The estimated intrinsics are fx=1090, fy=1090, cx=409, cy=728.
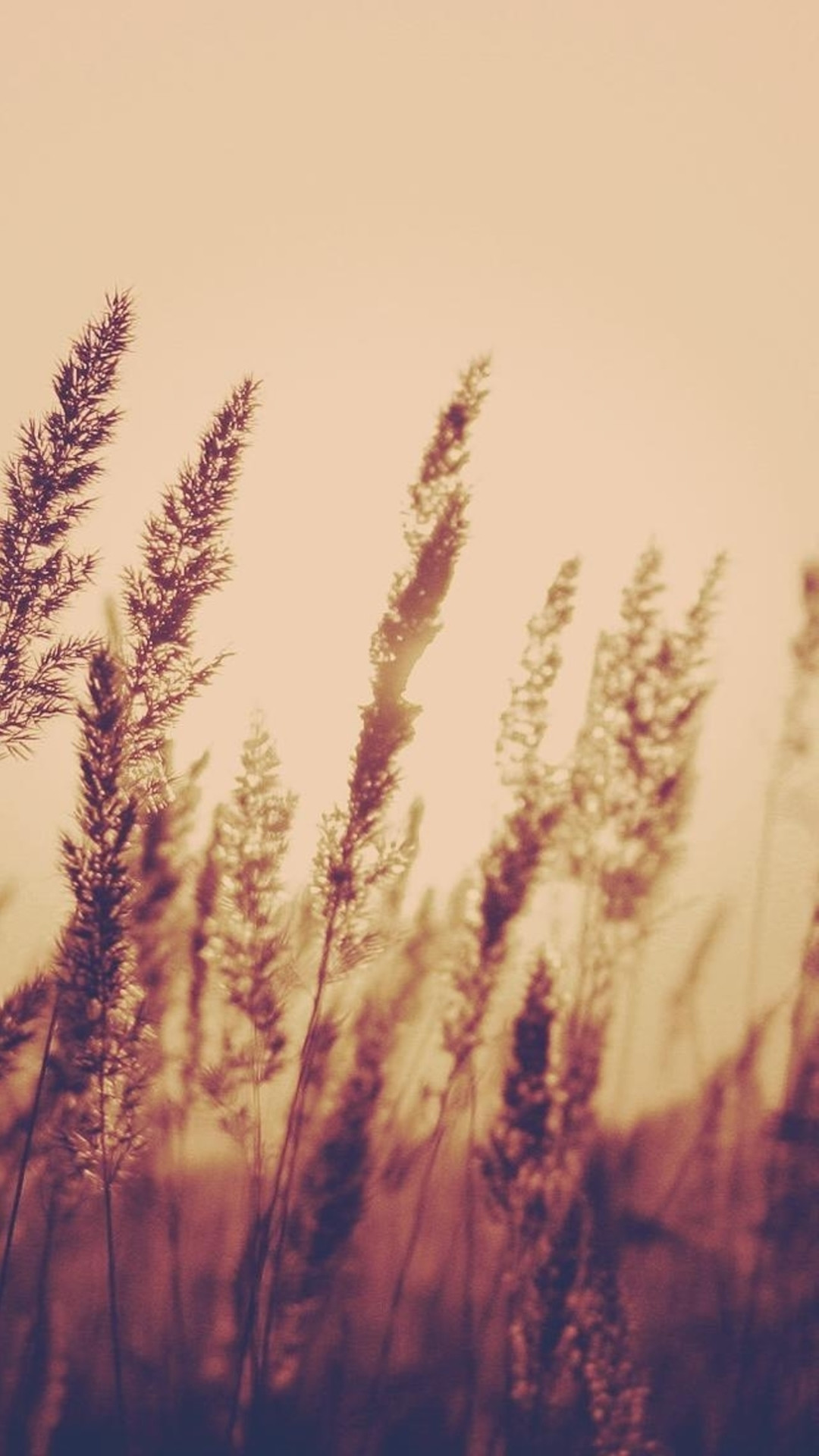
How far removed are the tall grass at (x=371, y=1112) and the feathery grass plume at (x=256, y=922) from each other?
1 cm

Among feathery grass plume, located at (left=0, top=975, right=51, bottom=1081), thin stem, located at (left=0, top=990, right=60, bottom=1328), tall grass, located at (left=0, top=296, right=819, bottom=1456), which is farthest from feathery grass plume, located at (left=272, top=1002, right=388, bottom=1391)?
feathery grass plume, located at (left=0, top=975, right=51, bottom=1081)

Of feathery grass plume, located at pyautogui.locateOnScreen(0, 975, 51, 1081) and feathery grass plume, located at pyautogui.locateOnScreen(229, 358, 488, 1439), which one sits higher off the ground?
feathery grass plume, located at pyautogui.locateOnScreen(229, 358, 488, 1439)

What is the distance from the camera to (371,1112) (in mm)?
3670

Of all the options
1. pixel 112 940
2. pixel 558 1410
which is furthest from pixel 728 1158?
pixel 112 940

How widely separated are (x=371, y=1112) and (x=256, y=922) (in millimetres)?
1049

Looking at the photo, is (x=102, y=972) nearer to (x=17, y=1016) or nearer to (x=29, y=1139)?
(x=17, y=1016)

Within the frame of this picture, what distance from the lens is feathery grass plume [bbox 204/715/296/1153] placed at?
9.70 ft

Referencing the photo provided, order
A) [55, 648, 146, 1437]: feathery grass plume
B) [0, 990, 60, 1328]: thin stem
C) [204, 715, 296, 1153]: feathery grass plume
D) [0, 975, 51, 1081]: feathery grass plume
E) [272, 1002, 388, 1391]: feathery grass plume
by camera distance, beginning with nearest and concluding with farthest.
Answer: [55, 648, 146, 1437]: feathery grass plume < [0, 975, 51, 1081]: feathery grass plume < [0, 990, 60, 1328]: thin stem < [204, 715, 296, 1153]: feathery grass plume < [272, 1002, 388, 1391]: feathery grass plume

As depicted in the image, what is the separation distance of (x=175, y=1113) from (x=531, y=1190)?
1283 mm

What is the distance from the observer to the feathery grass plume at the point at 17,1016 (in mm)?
2299

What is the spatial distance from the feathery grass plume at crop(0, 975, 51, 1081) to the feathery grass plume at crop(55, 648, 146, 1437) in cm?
7

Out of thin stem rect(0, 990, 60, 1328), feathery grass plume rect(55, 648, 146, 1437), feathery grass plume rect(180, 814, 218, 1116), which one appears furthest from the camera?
feathery grass plume rect(180, 814, 218, 1116)

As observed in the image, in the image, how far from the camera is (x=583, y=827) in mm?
4027

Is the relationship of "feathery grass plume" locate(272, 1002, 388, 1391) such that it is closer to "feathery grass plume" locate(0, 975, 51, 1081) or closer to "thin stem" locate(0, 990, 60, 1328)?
"thin stem" locate(0, 990, 60, 1328)
